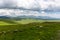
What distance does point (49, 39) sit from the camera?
35531 mm

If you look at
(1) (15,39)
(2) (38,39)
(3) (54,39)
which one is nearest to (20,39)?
(1) (15,39)

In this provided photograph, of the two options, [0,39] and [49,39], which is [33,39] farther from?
[0,39]

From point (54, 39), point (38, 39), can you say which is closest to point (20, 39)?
point (38, 39)

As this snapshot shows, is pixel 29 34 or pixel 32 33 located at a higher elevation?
pixel 29 34

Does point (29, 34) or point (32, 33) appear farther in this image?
point (32, 33)

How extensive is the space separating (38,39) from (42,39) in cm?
120

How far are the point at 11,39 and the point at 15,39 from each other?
0.74 metres

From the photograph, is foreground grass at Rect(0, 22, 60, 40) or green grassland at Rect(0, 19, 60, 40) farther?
green grassland at Rect(0, 19, 60, 40)

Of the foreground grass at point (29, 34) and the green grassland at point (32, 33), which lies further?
the green grassland at point (32, 33)

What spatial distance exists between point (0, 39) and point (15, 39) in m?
2.69

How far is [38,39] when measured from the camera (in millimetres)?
34219

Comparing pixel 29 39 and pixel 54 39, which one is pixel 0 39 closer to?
pixel 29 39

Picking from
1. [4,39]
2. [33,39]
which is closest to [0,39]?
[4,39]

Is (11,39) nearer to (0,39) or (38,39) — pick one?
(0,39)
